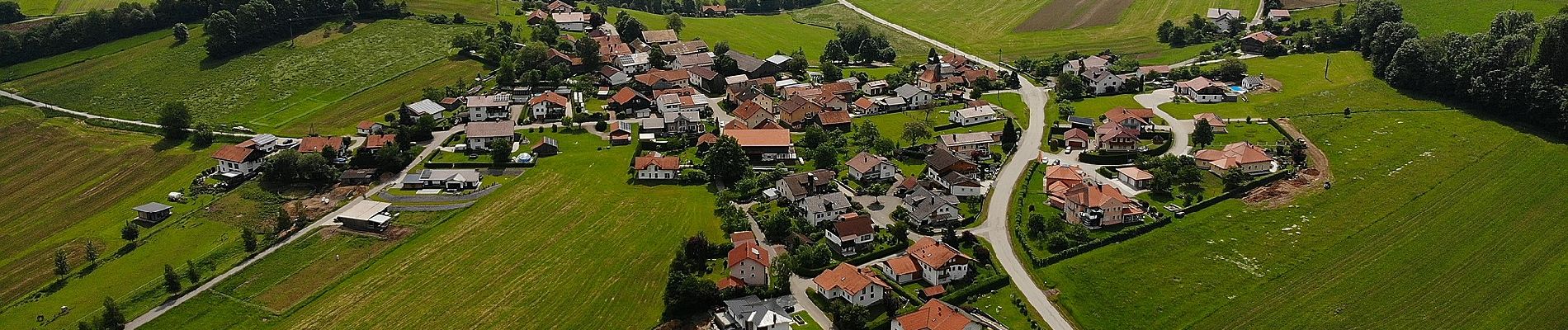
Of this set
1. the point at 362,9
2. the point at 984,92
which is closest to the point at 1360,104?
the point at 984,92

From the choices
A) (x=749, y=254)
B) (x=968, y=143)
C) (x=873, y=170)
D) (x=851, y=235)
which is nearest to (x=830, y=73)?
(x=968, y=143)

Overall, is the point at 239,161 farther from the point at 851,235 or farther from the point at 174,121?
the point at 851,235

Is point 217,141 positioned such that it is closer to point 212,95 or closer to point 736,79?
point 212,95

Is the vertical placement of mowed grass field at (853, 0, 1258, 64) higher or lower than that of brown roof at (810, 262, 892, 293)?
higher

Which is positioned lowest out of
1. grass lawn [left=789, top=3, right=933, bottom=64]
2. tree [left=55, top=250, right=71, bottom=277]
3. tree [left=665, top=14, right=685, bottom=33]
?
tree [left=55, top=250, right=71, bottom=277]

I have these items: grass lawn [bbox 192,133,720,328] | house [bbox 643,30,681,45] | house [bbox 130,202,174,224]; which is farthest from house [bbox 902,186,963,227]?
house [bbox 643,30,681,45]

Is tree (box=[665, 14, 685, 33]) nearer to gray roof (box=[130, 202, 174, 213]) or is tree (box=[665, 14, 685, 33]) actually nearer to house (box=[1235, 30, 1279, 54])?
house (box=[1235, 30, 1279, 54])
